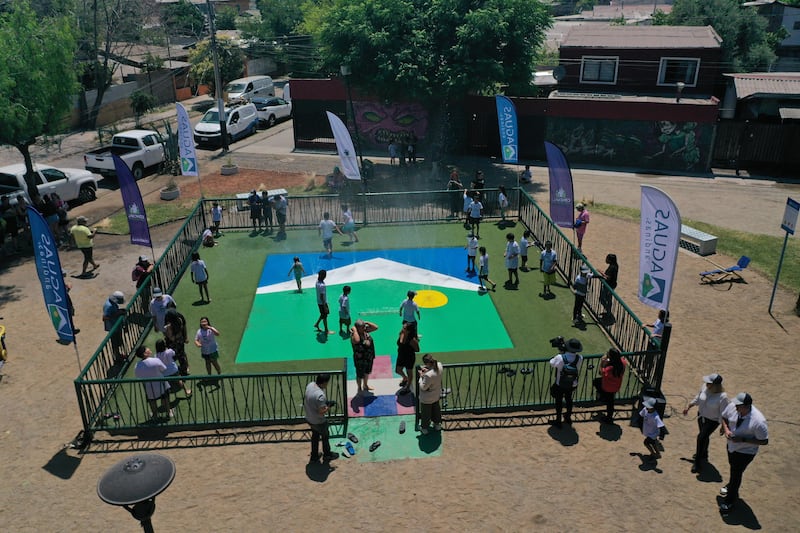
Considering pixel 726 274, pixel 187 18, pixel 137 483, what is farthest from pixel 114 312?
pixel 187 18

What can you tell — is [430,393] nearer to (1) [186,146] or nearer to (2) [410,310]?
(2) [410,310]

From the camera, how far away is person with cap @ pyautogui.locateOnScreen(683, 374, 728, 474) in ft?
33.1

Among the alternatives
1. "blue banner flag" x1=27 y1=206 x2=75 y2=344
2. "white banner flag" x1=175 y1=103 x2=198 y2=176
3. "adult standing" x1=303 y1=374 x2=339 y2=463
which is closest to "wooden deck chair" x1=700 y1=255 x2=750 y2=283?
"adult standing" x1=303 y1=374 x2=339 y2=463

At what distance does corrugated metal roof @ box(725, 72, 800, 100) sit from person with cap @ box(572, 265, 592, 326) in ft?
67.4

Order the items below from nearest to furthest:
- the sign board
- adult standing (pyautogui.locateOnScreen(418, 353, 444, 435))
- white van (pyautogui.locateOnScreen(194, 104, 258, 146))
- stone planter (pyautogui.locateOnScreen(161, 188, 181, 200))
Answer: adult standing (pyautogui.locateOnScreen(418, 353, 444, 435)) < the sign board < stone planter (pyautogui.locateOnScreen(161, 188, 181, 200)) < white van (pyautogui.locateOnScreen(194, 104, 258, 146))

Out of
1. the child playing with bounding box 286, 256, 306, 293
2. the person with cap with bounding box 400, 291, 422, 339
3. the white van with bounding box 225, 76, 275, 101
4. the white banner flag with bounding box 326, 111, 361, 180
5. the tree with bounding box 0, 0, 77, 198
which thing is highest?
the tree with bounding box 0, 0, 77, 198

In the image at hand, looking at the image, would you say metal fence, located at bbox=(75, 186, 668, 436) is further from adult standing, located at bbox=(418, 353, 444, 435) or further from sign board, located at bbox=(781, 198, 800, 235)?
sign board, located at bbox=(781, 198, 800, 235)

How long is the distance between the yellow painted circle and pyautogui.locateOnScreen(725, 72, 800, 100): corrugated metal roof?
21.6 metres

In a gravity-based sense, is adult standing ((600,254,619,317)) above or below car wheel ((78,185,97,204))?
above

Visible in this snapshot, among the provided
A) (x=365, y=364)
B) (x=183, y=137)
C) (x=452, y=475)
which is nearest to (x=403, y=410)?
(x=365, y=364)

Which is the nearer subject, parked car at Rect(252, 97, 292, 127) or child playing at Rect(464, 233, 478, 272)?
child playing at Rect(464, 233, 478, 272)

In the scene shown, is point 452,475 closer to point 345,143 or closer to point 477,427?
point 477,427

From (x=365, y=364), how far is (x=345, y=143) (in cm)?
1066

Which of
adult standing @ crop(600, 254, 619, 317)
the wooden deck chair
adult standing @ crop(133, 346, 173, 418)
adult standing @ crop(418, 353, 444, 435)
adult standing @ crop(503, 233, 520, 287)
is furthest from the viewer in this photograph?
the wooden deck chair
